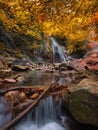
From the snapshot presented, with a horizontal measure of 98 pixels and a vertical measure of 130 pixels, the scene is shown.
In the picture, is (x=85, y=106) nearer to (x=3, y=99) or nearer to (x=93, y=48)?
(x=3, y=99)

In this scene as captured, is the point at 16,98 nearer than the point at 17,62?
Yes

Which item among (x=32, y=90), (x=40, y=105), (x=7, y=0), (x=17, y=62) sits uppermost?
(x=7, y=0)

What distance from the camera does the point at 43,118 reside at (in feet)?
16.0

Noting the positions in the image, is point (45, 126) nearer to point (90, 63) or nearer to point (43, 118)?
point (43, 118)

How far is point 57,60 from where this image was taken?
20328mm

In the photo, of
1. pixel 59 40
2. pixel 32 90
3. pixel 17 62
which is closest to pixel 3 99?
pixel 32 90

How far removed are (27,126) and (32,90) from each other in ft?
4.94

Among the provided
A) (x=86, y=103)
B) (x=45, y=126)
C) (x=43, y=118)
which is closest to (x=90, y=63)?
(x=43, y=118)

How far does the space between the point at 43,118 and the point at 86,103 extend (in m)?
1.59

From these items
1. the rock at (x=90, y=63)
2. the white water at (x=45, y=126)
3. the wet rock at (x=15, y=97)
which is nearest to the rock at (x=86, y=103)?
the white water at (x=45, y=126)

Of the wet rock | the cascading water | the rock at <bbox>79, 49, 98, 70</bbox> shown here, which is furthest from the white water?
the rock at <bbox>79, 49, 98, 70</bbox>

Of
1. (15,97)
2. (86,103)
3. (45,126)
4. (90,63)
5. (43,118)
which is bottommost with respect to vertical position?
(45,126)

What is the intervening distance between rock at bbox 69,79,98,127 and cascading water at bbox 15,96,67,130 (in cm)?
84

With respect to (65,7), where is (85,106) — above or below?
below
